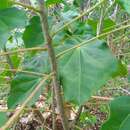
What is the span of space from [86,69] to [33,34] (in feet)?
0.81

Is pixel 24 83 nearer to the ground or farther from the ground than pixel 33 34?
nearer to the ground

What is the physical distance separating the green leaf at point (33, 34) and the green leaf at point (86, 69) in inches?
5.6

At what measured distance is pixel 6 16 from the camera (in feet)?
3.30

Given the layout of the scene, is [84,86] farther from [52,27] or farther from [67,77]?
[52,27]

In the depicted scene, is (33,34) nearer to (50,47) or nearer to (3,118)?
(50,47)

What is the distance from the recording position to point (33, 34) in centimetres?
123

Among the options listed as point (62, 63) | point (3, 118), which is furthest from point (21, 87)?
point (3, 118)

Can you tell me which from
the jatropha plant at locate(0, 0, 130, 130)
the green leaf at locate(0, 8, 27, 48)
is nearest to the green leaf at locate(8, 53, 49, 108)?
the jatropha plant at locate(0, 0, 130, 130)

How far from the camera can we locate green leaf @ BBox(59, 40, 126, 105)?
101 centimetres

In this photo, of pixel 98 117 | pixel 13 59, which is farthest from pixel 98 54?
pixel 98 117

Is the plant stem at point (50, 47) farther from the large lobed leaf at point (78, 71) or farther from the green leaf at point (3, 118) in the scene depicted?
the green leaf at point (3, 118)

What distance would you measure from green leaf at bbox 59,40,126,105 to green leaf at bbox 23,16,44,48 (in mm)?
141

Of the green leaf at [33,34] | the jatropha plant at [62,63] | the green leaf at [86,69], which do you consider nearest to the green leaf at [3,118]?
the jatropha plant at [62,63]

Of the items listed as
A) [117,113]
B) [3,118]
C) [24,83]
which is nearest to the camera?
[3,118]
